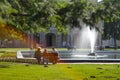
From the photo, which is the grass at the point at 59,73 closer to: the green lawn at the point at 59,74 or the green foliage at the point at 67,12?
the green lawn at the point at 59,74

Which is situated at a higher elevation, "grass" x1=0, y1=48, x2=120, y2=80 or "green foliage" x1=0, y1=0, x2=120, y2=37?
"green foliage" x1=0, y1=0, x2=120, y2=37

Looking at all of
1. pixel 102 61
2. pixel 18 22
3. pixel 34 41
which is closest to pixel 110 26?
pixel 34 41

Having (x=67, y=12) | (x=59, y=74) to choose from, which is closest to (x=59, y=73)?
(x=59, y=74)

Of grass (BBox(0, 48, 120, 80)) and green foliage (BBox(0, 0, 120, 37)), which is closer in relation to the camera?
green foliage (BBox(0, 0, 120, 37))

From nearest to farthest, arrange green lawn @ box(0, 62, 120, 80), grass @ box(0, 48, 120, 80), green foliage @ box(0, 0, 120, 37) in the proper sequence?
1. green foliage @ box(0, 0, 120, 37)
2. green lawn @ box(0, 62, 120, 80)
3. grass @ box(0, 48, 120, 80)

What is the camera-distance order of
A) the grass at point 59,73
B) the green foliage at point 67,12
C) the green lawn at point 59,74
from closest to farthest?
the green foliage at point 67,12 < the green lawn at point 59,74 < the grass at point 59,73

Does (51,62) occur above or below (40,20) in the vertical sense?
below

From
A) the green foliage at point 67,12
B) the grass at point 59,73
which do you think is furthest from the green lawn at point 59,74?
the green foliage at point 67,12

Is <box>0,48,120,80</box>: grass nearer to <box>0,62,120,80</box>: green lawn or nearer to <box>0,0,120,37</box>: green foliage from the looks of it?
<box>0,62,120,80</box>: green lawn

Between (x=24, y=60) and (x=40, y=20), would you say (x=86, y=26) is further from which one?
(x=24, y=60)

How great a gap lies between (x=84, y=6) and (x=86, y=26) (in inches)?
31.6

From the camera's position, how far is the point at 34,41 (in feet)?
305

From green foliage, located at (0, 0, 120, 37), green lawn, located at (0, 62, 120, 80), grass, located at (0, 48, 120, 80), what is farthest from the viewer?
grass, located at (0, 48, 120, 80)

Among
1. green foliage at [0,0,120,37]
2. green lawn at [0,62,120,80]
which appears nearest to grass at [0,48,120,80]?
green lawn at [0,62,120,80]
